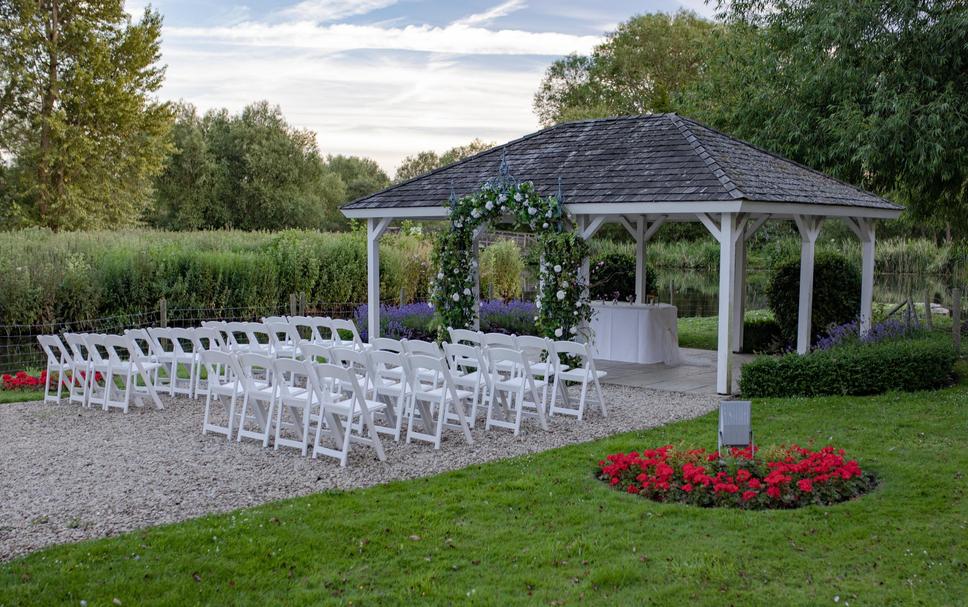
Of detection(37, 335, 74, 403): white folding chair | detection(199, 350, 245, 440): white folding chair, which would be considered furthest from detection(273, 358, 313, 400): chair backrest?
detection(37, 335, 74, 403): white folding chair

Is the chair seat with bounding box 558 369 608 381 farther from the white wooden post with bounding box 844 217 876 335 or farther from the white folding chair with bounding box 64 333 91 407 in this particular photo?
the white wooden post with bounding box 844 217 876 335

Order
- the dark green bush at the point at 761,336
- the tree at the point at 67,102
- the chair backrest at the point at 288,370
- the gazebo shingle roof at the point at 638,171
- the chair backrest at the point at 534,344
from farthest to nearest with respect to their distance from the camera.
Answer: the tree at the point at 67,102, the dark green bush at the point at 761,336, the gazebo shingle roof at the point at 638,171, the chair backrest at the point at 534,344, the chair backrest at the point at 288,370

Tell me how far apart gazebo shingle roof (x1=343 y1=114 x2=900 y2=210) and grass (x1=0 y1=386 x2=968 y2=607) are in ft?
15.9

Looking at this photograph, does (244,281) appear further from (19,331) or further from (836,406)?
(836,406)

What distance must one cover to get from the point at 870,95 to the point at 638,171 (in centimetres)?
552

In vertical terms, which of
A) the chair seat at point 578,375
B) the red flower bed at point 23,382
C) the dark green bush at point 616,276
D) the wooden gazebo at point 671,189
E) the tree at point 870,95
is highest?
the tree at point 870,95

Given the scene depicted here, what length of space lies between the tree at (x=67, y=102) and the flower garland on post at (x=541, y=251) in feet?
69.9

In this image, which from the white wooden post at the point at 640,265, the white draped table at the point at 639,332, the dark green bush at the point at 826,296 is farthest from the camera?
the white wooden post at the point at 640,265

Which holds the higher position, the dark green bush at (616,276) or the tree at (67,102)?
the tree at (67,102)

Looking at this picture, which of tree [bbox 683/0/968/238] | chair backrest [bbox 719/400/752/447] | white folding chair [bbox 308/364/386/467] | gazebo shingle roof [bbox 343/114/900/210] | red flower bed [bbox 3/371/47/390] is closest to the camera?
chair backrest [bbox 719/400/752/447]

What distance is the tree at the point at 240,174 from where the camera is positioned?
42438 mm

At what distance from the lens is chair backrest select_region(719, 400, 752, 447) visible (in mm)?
6398

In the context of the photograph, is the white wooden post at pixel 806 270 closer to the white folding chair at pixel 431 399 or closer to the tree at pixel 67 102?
the white folding chair at pixel 431 399

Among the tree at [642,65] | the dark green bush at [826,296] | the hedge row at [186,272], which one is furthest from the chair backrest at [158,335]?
the tree at [642,65]
